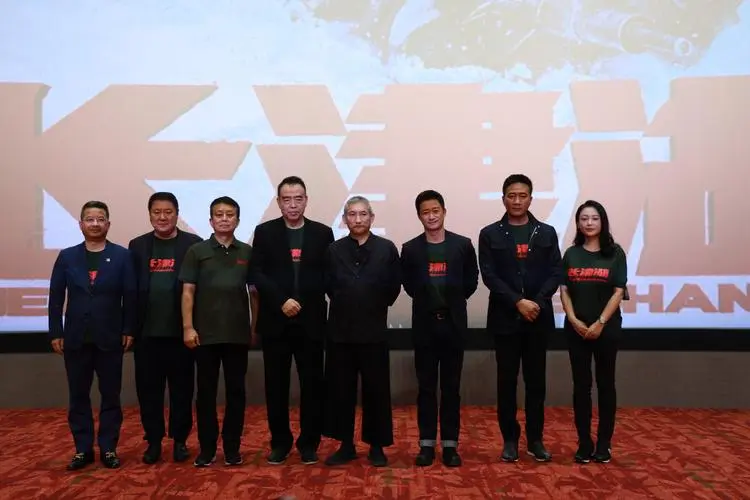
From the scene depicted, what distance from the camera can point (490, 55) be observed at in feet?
15.5

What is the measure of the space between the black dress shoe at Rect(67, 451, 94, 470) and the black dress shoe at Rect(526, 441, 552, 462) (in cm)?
232

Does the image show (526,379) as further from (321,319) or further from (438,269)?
(321,319)

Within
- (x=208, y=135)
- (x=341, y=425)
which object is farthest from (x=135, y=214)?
(x=341, y=425)

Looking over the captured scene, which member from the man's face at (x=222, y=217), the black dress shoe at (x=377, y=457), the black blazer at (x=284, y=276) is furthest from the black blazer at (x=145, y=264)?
the black dress shoe at (x=377, y=457)

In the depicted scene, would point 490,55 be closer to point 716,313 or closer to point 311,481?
point 716,313

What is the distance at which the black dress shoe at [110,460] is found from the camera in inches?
125

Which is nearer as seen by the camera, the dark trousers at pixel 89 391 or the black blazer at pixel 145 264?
the dark trousers at pixel 89 391

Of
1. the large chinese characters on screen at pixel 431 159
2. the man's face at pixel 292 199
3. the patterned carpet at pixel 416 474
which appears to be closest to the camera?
the patterned carpet at pixel 416 474

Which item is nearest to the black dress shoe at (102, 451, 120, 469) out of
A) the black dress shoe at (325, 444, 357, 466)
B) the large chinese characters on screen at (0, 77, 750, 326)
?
the black dress shoe at (325, 444, 357, 466)

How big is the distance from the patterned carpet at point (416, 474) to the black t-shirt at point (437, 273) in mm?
844

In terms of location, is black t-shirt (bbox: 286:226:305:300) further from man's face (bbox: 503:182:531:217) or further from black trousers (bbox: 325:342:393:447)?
man's face (bbox: 503:182:531:217)

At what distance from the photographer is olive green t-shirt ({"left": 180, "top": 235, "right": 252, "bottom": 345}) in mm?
3119

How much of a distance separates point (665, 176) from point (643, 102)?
0.58m

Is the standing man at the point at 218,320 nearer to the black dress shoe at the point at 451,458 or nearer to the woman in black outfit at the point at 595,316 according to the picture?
the black dress shoe at the point at 451,458
